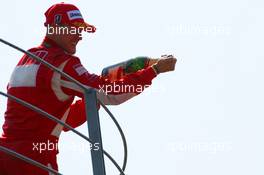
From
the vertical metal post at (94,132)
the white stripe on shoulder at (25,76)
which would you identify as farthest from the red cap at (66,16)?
the vertical metal post at (94,132)

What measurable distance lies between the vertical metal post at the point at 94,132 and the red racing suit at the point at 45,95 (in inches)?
74.9

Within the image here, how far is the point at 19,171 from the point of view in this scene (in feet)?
24.8

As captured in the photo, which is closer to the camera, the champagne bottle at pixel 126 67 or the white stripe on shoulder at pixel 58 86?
the white stripe on shoulder at pixel 58 86

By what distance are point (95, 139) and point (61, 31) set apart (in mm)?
2742

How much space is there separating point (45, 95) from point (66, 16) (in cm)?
96

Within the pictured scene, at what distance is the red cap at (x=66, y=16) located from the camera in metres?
8.36

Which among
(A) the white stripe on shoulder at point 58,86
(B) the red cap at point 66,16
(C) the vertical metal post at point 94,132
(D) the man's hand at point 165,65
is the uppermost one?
(B) the red cap at point 66,16

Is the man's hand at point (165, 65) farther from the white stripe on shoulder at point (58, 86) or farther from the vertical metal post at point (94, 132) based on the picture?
the vertical metal post at point (94, 132)

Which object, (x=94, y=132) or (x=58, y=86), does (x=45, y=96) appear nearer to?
(x=58, y=86)

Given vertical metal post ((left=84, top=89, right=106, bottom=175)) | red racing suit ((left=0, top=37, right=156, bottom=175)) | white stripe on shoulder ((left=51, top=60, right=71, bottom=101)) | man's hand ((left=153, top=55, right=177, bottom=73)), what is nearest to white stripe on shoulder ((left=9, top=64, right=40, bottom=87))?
red racing suit ((left=0, top=37, right=156, bottom=175))

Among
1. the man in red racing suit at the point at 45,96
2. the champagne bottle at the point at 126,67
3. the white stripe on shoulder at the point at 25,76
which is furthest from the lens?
the champagne bottle at the point at 126,67

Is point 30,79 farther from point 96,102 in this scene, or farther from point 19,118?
point 96,102

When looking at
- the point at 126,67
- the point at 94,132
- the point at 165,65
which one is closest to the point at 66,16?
the point at 126,67

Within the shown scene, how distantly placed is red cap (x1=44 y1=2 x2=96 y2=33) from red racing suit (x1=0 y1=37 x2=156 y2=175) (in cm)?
45
